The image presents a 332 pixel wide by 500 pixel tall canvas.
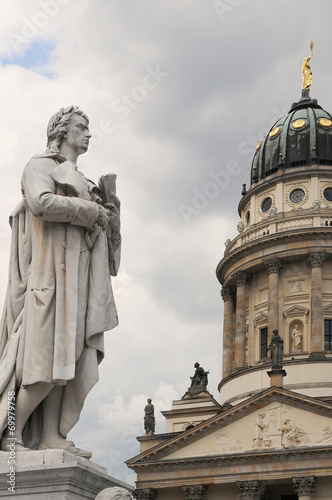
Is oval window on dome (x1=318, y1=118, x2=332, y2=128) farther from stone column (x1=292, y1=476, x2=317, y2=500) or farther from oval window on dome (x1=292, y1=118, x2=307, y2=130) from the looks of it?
stone column (x1=292, y1=476, x2=317, y2=500)

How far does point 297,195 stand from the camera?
65250mm

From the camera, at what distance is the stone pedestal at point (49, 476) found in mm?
5461

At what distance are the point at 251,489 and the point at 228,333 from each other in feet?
60.4

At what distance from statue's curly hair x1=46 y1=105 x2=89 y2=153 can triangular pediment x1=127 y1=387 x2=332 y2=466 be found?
4260 cm

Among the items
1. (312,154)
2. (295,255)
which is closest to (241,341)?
(295,255)

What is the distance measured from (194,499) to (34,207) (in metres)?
44.5

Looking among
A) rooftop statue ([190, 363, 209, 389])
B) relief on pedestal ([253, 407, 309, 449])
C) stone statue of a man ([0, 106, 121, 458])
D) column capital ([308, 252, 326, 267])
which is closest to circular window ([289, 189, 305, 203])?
column capital ([308, 252, 326, 267])

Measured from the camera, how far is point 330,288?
204 feet

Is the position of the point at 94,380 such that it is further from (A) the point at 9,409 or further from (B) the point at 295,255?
(B) the point at 295,255

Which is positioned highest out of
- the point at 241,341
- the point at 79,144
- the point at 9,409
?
the point at 241,341

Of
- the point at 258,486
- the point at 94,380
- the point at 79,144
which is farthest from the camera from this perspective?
the point at 258,486

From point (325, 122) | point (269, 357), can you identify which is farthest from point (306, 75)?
point (269, 357)

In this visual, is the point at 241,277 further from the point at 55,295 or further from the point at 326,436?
the point at 55,295

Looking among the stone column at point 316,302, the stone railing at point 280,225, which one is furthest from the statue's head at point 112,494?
the stone railing at point 280,225
